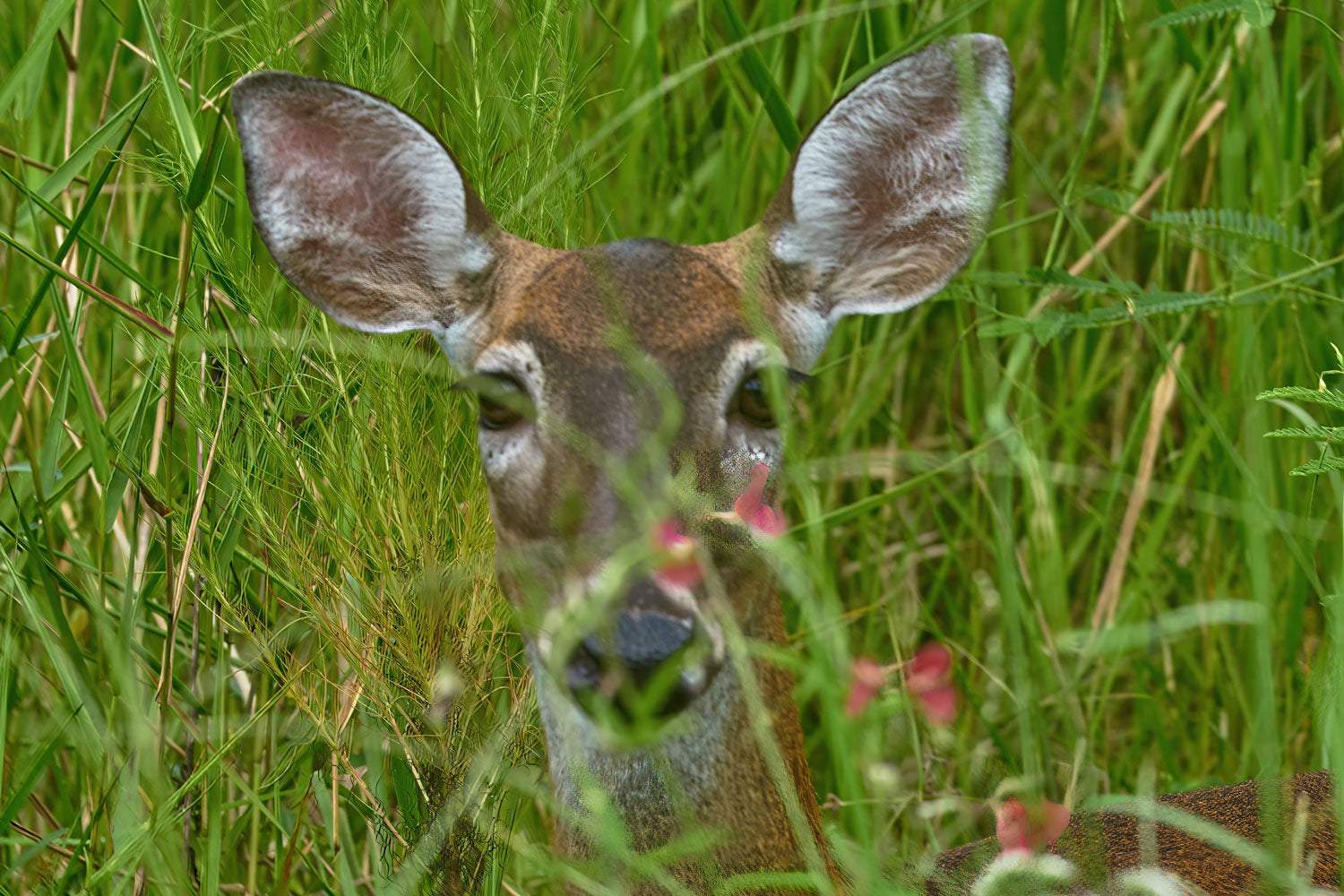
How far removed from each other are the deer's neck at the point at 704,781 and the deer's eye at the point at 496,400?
373 mm

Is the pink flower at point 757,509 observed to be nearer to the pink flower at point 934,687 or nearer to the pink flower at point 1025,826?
the pink flower at point 934,687

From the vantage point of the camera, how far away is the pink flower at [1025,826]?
210 cm

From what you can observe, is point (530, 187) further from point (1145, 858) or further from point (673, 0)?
point (1145, 858)

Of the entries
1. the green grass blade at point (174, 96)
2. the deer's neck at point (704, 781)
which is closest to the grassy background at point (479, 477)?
the green grass blade at point (174, 96)

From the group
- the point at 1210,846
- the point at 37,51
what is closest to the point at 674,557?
the point at 1210,846

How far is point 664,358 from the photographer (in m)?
2.69

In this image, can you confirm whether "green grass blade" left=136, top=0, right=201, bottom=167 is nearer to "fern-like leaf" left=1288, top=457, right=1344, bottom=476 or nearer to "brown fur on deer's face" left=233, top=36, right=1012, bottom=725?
"brown fur on deer's face" left=233, top=36, right=1012, bottom=725

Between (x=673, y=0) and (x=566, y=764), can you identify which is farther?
(x=673, y=0)

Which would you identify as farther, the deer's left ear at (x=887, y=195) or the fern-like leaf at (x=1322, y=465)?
the deer's left ear at (x=887, y=195)

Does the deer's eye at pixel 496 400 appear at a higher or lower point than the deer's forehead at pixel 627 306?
lower

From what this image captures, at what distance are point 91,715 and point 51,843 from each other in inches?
10.0

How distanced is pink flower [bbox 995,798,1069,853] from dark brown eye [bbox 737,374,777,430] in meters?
0.70

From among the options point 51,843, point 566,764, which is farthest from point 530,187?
point 51,843

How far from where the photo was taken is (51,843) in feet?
9.76
